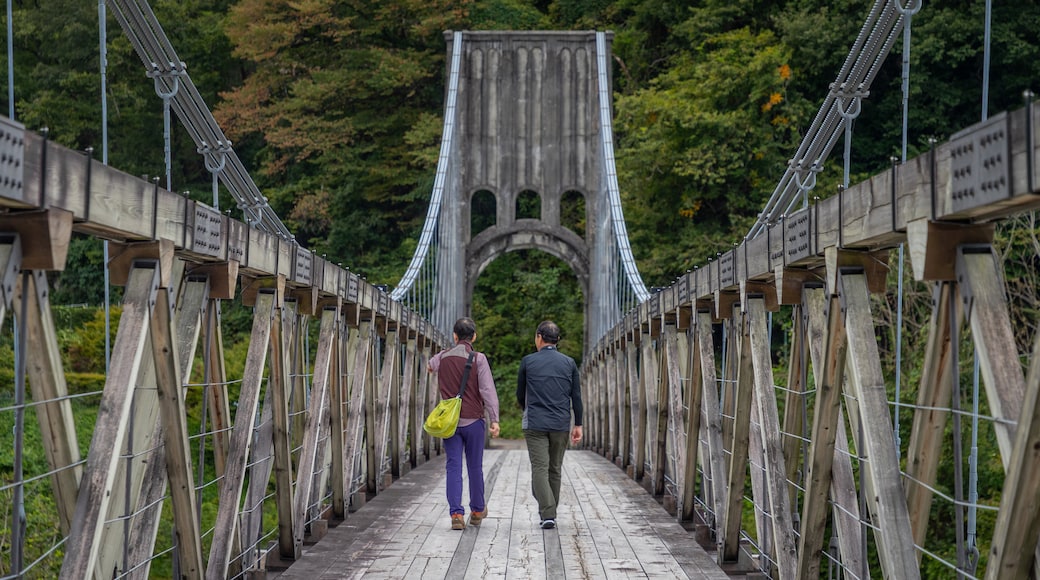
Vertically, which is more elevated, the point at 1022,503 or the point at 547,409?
the point at 547,409

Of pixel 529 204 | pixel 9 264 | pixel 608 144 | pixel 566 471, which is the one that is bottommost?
pixel 566 471

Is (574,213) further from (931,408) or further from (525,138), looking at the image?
(931,408)

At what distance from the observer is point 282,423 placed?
17.4 feet

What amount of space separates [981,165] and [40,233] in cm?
196

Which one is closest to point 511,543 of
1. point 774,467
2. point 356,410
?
point 774,467

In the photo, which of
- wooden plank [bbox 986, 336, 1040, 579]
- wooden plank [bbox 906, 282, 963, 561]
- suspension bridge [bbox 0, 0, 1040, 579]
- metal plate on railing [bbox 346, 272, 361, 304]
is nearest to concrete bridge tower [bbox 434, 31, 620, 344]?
suspension bridge [bbox 0, 0, 1040, 579]

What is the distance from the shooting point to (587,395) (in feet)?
60.6

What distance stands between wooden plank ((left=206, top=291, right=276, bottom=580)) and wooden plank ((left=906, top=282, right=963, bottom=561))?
224cm

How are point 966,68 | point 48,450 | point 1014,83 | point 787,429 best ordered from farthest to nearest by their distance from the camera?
point 966,68 < point 1014,83 < point 787,429 < point 48,450

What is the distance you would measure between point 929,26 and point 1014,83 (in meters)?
1.37

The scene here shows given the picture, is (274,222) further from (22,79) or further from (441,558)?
(22,79)

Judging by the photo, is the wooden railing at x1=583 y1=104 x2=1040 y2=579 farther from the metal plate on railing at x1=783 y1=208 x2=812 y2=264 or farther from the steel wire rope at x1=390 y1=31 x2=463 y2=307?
the steel wire rope at x1=390 y1=31 x2=463 y2=307

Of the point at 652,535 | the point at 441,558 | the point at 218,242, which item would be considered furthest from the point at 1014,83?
the point at 218,242

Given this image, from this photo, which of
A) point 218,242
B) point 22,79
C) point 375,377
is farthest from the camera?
point 22,79
